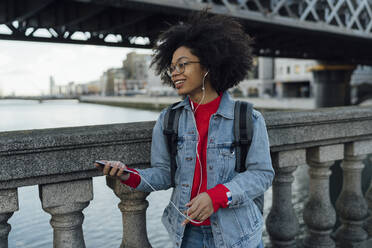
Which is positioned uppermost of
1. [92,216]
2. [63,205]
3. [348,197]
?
[63,205]

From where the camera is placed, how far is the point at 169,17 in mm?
16734

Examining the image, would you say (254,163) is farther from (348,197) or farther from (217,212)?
(348,197)

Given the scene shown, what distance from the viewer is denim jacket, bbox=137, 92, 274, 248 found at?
1.86 m

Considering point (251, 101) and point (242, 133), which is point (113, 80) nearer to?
point (251, 101)

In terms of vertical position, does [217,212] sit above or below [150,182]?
below

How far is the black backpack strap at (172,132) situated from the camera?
2.01 m

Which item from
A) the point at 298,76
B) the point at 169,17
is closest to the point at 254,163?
the point at 169,17

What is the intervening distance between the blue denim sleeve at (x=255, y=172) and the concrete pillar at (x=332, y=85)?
103 ft

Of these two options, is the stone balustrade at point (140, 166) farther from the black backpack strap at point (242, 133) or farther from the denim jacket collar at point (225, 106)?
the black backpack strap at point (242, 133)

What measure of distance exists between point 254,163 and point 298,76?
209 feet

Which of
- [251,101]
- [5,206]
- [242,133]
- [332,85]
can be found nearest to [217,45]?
[242,133]

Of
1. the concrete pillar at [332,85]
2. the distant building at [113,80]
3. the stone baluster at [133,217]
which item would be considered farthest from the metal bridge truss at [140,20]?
the distant building at [113,80]

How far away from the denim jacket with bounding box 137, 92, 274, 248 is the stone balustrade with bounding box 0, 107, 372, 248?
41 centimetres

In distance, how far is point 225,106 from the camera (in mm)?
1972
